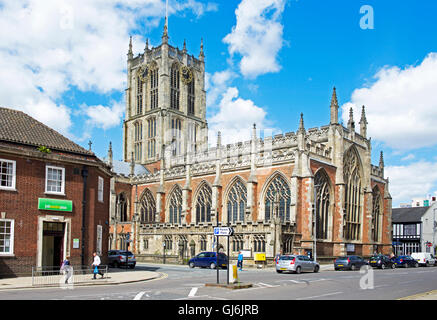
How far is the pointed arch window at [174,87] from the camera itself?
81.5 m

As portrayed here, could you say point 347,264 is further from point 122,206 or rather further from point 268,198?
point 122,206

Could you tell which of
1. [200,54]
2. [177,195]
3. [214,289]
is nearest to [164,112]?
[200,54]

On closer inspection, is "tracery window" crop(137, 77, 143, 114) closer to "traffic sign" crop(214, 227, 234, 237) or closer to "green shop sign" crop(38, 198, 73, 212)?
"green shop sign" crop(38, 198, 73, 212)

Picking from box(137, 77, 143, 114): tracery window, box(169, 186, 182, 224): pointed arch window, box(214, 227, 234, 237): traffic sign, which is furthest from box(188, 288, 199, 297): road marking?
box(137, 77, 143, 114): tracery window

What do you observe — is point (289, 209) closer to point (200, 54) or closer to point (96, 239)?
point (96, 239)

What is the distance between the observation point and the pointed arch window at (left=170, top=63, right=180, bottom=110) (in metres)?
81.5

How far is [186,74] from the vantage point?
84938 millimetres

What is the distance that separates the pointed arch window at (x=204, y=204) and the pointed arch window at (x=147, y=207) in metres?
8.78

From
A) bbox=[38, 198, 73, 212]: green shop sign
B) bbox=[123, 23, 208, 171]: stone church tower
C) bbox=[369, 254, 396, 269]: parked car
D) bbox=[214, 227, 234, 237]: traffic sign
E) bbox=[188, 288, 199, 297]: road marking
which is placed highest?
bbox=[123, 23, 208, 171]: stone church tower

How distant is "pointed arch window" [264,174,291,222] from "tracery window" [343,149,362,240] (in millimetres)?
8294

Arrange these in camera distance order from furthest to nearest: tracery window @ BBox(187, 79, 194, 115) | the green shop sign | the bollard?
tracery window @ BBox(187, 79, 194, 115), the green shop sign, the bollard

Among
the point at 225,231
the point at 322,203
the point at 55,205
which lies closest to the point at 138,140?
the point at 322,203

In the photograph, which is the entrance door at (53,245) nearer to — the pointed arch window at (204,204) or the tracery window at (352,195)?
the pointed arch window at (204,204)
